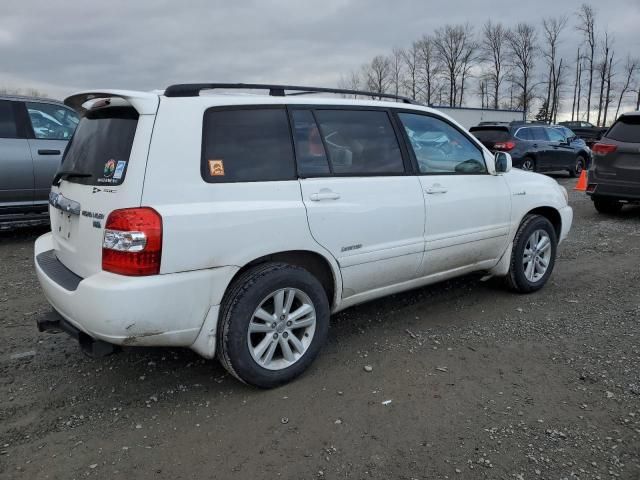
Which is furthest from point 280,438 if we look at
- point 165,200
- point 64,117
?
point 64,117

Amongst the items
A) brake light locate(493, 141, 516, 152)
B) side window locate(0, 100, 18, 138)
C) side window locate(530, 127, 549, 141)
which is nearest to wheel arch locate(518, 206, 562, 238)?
side window locate(0, 100, 18, 138)

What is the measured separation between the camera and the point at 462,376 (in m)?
3.33

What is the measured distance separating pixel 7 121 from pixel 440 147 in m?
5.56

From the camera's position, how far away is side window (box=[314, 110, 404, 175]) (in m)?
3.44

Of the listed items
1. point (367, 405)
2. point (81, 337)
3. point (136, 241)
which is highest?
point (136, 241)

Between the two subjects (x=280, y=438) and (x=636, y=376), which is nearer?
(x=280, y=438)

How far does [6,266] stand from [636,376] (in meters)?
6.08

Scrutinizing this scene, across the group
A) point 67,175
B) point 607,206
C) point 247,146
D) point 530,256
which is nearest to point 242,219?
point 247,146

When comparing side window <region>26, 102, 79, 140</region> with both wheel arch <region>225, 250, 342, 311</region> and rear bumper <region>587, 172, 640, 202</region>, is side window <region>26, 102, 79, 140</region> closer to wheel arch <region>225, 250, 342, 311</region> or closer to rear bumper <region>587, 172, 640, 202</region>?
wheel arch <region>225, 250, 342, 311</region>

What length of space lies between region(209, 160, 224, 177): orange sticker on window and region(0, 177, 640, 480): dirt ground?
130 cm

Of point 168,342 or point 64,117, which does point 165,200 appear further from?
point 64,117

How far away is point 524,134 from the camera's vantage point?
49.2 feet

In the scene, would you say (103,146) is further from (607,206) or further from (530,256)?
(607,206)

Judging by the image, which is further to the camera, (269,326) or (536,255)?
(536,255)
